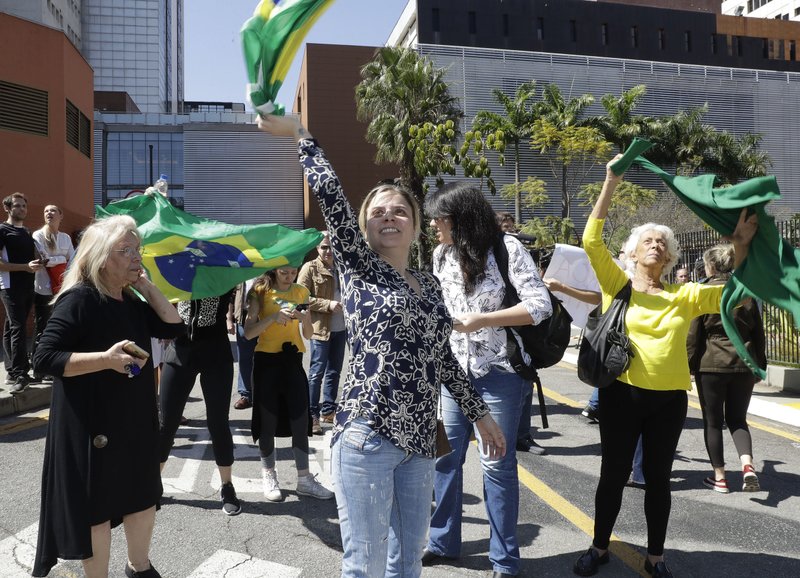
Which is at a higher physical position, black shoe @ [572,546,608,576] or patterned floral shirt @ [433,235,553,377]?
patterned floral shirt @ [433,235,553,377]

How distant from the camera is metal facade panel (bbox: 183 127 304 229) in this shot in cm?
4034

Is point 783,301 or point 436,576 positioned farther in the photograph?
point 436,576

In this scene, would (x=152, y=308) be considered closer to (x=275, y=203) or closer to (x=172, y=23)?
(x=275, y=203)

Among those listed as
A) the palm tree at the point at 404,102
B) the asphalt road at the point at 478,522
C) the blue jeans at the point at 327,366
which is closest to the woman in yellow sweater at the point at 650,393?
the asphalt road at the point at 478,522

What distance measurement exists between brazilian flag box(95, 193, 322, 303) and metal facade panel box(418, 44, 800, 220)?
111ft

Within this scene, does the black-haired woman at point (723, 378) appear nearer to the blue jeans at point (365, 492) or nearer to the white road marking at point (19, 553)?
the blue jeans at point (365, 492)

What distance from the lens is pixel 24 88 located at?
54.7 feet

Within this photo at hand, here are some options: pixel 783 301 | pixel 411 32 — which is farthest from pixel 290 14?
pixel 411 32

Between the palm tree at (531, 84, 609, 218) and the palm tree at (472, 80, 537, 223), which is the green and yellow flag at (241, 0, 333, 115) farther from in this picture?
the palm tree at (472, 80, 537, 223)

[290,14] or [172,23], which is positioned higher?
[172,23]

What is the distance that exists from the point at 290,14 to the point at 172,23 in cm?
15813

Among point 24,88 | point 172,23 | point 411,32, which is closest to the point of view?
point 24,88

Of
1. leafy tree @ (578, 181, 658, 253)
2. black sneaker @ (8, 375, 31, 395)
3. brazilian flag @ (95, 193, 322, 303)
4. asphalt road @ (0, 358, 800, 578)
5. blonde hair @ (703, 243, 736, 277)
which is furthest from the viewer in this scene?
leafy tree @ (578, 181, 658, 253)

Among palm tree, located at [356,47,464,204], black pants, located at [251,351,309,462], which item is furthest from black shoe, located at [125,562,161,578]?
palm tree, located at [356,47,464,204]
